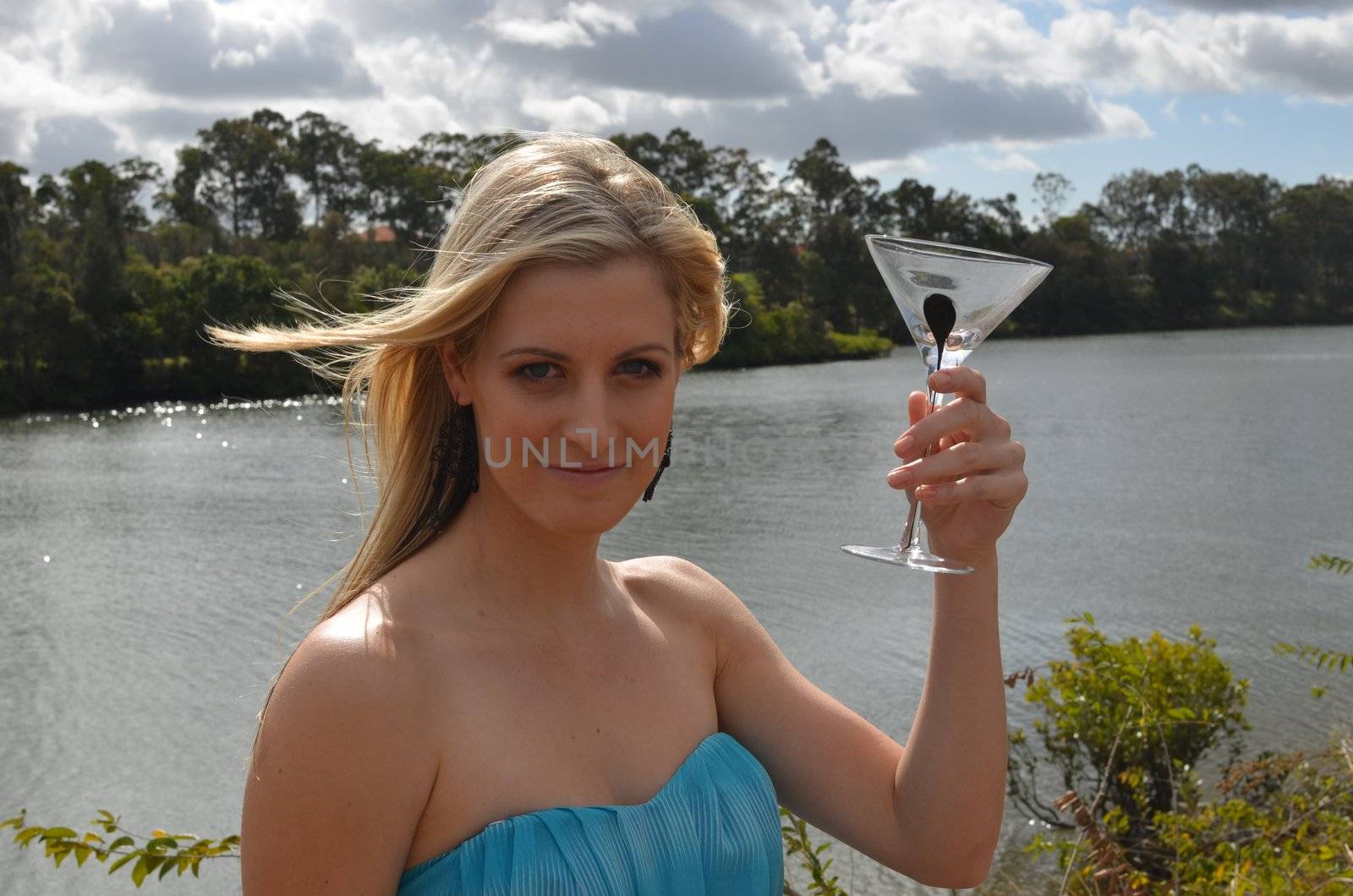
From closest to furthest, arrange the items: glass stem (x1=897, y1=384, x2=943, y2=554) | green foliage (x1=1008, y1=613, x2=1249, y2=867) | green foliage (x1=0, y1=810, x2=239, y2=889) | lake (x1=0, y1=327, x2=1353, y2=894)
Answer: glass stem (x1=897, y1=384, x2=943, y2=554), green foliage (x1=0, y1=810, x2=239, y2=889), green foliage (x1=1008, y1=613, x2=1249, y2=867), lake (x1=0, y1=327, x2=1353, y2=894)

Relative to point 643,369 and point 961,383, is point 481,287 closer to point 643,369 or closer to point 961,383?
point 643,369

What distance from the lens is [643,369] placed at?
5.81 ft

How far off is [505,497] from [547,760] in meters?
0.38

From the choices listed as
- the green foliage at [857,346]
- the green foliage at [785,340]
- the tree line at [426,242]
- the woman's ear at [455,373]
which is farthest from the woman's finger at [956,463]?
the green foliage at [857,346]

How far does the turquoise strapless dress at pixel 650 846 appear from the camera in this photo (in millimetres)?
1570

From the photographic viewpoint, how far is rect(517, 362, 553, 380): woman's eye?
5.62ft

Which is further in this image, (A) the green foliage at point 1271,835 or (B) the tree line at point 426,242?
(B) the tree line at point 426,242

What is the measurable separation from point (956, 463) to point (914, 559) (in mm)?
229

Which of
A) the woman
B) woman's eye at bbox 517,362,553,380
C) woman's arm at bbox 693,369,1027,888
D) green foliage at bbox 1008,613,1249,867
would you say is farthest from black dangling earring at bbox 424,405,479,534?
green foliage at bbox 1008,613,1249,867

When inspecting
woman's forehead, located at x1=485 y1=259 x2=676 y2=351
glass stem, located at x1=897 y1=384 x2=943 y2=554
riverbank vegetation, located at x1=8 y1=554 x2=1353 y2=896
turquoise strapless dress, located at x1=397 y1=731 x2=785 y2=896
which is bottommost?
riverbank vegetation, located at x1=8 y1=554 x2=1353 y2=896

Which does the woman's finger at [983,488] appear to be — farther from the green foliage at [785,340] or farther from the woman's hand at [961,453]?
the green foliage at [785,340]

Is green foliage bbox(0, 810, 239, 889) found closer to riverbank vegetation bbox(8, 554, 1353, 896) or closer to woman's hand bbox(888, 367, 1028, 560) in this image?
riverbank vegetation bbox(8, 554, 1353, 896)

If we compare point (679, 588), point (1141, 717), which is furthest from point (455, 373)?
point (1141, 717)

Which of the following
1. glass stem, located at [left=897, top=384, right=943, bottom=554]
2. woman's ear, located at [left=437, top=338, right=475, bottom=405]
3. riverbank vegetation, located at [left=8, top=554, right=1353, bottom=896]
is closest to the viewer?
glass stem, located at [left=897, top=384, right=943, bottom=554]
